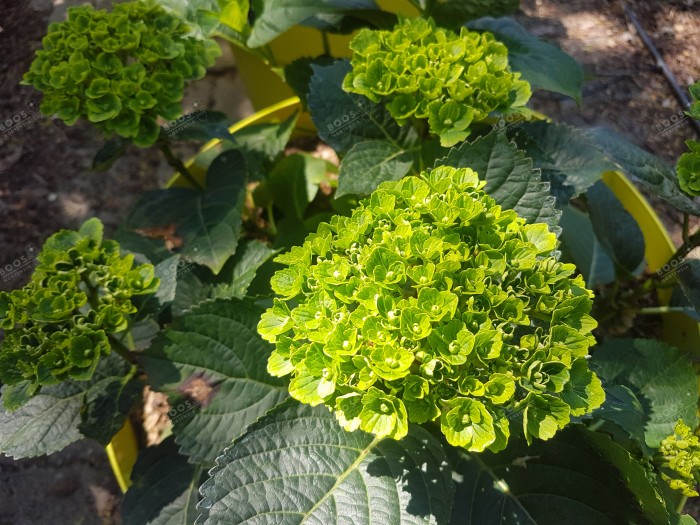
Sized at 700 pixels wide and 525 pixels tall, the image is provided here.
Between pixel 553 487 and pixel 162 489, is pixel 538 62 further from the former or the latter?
pixel 162 489

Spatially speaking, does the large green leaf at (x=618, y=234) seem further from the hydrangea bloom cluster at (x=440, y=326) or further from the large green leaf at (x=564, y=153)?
the hydrangea bloom cluster at (x=440, y=326)

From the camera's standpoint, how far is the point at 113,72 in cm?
128

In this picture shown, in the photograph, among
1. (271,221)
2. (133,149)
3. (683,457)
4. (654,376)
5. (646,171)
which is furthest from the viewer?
(133,149)

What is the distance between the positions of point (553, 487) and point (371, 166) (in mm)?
759

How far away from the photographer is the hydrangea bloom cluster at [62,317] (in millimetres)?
1070

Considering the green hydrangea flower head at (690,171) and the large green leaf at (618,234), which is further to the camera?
the large green leaf at (618,234)

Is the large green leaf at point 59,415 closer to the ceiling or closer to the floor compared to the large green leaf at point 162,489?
closer to the ceiling

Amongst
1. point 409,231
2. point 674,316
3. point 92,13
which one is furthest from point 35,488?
point 674,316

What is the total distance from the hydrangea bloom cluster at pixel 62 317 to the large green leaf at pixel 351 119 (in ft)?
1.85

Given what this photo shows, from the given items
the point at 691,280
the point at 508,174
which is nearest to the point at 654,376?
the point at 691,280

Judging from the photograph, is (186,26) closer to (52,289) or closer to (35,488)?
(52,289)

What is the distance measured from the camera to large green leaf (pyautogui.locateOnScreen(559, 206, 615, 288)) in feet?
5.33

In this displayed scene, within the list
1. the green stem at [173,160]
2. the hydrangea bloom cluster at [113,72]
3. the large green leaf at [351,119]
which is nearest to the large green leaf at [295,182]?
the green stem at [173,160]

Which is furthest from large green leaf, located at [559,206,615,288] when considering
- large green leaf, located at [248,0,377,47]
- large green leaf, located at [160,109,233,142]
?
large green leaf, located at [160,109,233,142]
